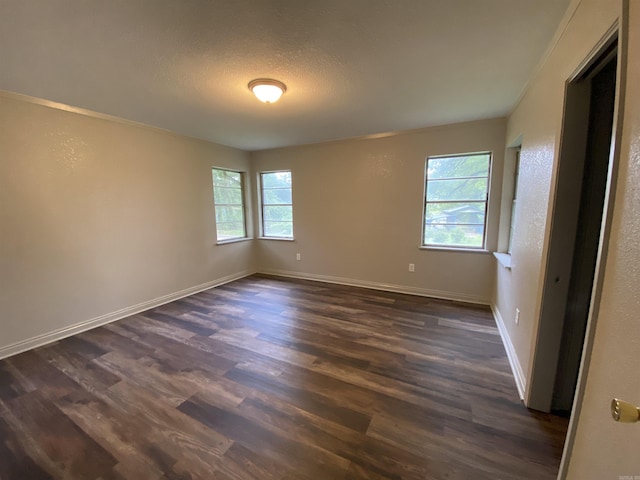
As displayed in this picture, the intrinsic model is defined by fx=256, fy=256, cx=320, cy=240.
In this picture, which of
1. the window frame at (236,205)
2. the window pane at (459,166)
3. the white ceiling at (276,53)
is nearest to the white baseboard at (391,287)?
the window frame at (236,205)

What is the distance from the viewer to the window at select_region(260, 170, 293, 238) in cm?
489

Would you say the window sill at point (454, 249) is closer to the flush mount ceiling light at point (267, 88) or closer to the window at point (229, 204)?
the flush mount ceiling light at point (267, 88)

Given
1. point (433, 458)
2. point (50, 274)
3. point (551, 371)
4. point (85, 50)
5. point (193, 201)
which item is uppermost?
point (85, 50)

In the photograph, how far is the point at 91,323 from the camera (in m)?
2.92

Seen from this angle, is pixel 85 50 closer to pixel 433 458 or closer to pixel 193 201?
pixel 193 201

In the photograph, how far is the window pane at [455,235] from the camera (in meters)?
3.54

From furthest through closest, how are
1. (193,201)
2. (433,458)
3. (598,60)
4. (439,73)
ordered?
(193,201) → (439,73) → (433,458) → (598,60)

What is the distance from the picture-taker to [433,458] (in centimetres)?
139

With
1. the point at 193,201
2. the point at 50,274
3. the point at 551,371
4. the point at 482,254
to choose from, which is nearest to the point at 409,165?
the point at 482,254

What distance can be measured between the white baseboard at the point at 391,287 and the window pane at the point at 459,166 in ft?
5.49

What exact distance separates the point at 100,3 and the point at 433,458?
2.97 metres

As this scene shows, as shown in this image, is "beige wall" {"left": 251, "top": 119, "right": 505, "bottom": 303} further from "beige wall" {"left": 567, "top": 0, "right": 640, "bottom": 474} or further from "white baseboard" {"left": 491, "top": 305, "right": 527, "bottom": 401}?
"beige wall" {"left": 567, "top": 0, "right": 640, "bottom": 474}

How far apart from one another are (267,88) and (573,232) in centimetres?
236

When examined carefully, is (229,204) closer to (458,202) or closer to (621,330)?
(458,202)
